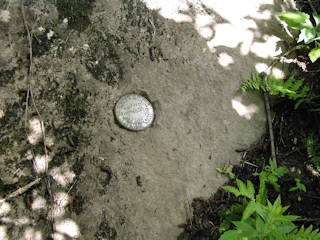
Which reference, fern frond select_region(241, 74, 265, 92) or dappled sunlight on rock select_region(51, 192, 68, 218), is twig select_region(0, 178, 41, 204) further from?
fern frond select_region(241, 74, 265, 92)

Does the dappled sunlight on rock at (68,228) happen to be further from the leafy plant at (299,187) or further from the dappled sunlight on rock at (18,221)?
the leafy plant at (299,187)

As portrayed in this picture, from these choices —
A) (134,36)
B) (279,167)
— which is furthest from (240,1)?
(279,167)

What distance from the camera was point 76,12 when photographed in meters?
3.63

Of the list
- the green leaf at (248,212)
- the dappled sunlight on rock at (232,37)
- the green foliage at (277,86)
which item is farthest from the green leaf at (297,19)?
the green leaf at (248,212)

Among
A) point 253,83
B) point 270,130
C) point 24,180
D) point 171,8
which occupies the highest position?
point 171,8

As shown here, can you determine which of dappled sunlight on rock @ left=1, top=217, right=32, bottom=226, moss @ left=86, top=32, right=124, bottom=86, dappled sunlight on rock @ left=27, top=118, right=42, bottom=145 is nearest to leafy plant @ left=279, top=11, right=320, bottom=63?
moss @ left=86, top=32, right=124, bottom=86

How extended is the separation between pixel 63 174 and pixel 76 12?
216 centimetres

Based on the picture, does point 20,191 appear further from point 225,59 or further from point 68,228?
point 225,59

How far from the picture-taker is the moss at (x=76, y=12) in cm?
358

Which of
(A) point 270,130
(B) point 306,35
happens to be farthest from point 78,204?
(B) point 306,35

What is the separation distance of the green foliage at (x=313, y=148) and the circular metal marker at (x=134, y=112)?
224cm

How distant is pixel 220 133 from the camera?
362 centimetres

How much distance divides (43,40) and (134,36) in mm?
1180

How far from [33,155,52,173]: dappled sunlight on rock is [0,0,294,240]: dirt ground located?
1 cm
